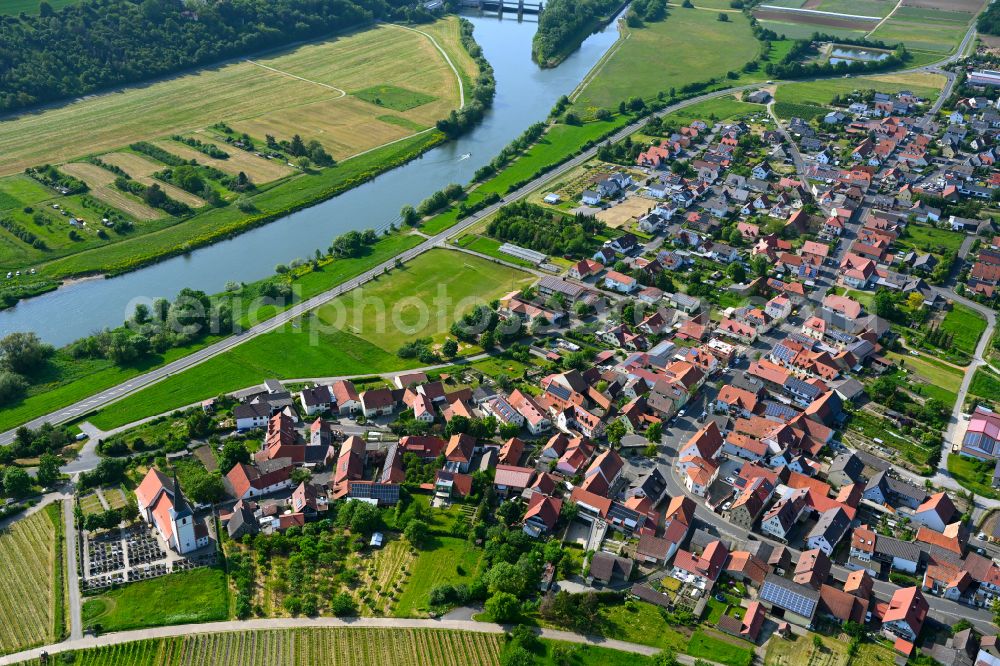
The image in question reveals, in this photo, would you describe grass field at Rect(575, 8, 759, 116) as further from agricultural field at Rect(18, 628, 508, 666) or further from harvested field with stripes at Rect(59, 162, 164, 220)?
agricultural field at Rect(18, 628, 508, 666)

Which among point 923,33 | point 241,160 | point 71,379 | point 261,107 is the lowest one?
point 71,379

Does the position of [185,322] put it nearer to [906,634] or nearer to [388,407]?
[388,407]

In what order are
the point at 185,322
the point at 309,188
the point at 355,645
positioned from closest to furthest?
the point at 355,645 → the point at 185,322 → the point at 309,188

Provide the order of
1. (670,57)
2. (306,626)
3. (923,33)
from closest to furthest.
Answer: (306,626) < (670,57) < (923,33)

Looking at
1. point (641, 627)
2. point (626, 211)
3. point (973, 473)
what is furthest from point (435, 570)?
point (626, 211)

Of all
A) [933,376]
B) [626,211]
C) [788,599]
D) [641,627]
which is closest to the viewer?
[641,627]

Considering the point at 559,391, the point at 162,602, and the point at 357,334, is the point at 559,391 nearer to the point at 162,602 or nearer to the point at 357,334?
the point at 357,334

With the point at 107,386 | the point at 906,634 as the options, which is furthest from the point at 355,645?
the point at 107,386
